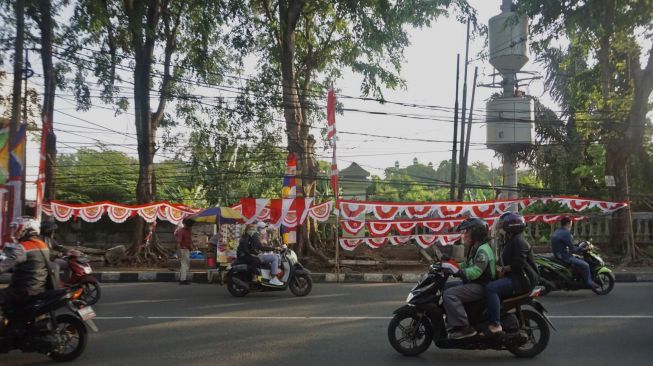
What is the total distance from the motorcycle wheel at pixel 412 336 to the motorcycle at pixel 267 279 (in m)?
4.63

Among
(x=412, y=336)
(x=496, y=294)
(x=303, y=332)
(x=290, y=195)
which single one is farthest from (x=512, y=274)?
(x=290, y=195)

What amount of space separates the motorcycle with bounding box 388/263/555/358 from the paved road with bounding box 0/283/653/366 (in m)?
0.16

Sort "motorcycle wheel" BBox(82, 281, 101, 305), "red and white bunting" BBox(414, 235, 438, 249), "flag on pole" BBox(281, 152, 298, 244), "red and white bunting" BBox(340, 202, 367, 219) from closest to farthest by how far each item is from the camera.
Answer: "motorcycle wheel" BBox(82, 281, 101, 305) → "red and white bunting" BBox(340, 202, 367, 219) → "red and white bunting" BBox(414, 235, 438, 249) → "flag on pole" BBox(281, 152, 298, 244)

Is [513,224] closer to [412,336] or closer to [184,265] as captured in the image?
[412,336]

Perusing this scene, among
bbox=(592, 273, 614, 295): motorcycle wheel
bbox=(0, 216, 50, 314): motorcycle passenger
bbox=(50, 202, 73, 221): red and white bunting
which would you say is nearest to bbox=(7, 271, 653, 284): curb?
bbox=(50, 202, 73, 221): red and white bunting

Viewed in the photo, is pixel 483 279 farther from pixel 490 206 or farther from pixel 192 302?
pixel 490 206

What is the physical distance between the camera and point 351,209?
14.2m

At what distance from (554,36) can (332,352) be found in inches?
477

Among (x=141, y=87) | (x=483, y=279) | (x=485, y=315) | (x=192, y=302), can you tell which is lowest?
(x=192, y=302)

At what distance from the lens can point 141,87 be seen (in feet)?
57.5

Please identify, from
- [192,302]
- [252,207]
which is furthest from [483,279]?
[252,207]

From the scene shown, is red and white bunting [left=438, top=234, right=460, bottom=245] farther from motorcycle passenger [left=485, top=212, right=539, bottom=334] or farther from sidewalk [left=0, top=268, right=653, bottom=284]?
motorcycle passenger [left=485, top=212, right=539, bottom=334]

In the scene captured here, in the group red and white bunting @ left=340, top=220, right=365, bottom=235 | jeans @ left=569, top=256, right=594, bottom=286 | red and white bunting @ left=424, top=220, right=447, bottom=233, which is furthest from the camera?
red and white bunting @ left=340, top=220, right=365, bottom=235

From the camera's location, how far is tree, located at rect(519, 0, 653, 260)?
43.0 ft
